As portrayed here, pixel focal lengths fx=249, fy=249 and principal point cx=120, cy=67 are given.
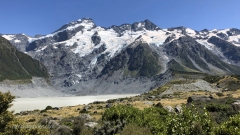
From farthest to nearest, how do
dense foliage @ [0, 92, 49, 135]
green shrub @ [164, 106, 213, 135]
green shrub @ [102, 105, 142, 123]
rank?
1. green shrub @ [102, 105, 142, 123]
2. dense foliage @ [0, 92, 49, 135]
3. green shrub @ [164, 106, 213, 135]

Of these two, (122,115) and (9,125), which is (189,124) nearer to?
(9,125)

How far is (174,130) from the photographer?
14273 millimetres

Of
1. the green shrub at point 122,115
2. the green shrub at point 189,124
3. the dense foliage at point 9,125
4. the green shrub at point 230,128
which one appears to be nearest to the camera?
the green shrub at point 230,128

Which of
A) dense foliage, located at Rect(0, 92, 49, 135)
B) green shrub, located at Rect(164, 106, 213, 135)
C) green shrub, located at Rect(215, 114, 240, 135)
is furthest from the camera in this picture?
Answer: dense foliage, located at Rect(0, 92, 49, 135)

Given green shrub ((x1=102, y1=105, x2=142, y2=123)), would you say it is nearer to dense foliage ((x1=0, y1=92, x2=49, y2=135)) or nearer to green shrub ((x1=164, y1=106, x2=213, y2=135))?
dense foliage ((x1=0, y1=92, x2=49, y2=135))

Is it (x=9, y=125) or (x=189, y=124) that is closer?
(x=189, y=124)

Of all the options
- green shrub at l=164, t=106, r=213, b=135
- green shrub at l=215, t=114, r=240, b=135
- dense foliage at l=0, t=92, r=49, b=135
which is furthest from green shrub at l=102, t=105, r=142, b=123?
green shrub at l=215, t=114, r=240, b=135

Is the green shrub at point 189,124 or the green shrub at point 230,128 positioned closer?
the green shrub at point 230,128

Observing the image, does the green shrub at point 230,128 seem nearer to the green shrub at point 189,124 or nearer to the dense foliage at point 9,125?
the green shrub at point 189,124

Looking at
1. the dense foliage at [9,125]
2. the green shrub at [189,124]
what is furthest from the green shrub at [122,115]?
the green shrub at [189,124]

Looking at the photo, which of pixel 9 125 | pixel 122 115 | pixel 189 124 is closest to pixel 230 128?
pixel 189 124

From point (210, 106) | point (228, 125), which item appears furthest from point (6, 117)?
point (210, 106)

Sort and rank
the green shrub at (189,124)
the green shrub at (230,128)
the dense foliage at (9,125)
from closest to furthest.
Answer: the green shrub at (230,128), the green shrub at (189,124), the dense foliage at (9,125)

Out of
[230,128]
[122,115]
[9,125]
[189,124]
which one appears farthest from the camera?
[122,115]
